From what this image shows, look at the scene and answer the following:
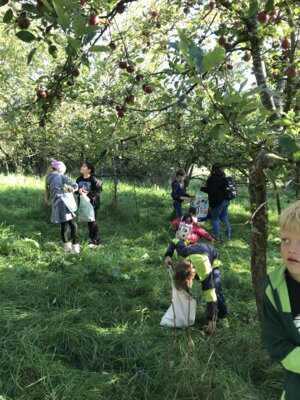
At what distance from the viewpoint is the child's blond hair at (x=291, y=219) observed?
58.9 inches

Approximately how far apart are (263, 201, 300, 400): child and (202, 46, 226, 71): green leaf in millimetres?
624

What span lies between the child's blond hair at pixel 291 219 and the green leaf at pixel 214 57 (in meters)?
0.62

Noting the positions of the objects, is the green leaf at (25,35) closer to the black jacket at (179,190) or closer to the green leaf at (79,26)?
the green leaf at (79,26)

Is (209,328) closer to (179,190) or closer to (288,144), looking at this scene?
(288,144)

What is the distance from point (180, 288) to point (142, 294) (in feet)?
2.94

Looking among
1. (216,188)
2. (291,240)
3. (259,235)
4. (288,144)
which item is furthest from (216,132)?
(216,188)

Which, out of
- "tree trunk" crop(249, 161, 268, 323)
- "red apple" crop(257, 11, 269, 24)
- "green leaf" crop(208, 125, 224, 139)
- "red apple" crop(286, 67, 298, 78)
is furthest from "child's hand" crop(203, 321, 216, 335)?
"red apple" crop(257, 11, 269, 24)

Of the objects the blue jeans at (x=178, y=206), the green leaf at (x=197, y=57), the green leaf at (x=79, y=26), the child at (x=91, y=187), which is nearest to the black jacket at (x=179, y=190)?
the blue jeans at (x=178, y=206)

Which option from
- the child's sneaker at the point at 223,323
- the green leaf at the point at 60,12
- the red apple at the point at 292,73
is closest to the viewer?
the green leaf at the point at 60,12

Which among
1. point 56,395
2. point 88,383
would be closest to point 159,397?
point 88,383

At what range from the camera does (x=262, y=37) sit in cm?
349

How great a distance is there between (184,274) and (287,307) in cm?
212

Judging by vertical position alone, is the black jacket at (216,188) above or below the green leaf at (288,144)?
below

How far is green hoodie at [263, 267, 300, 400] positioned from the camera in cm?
149
